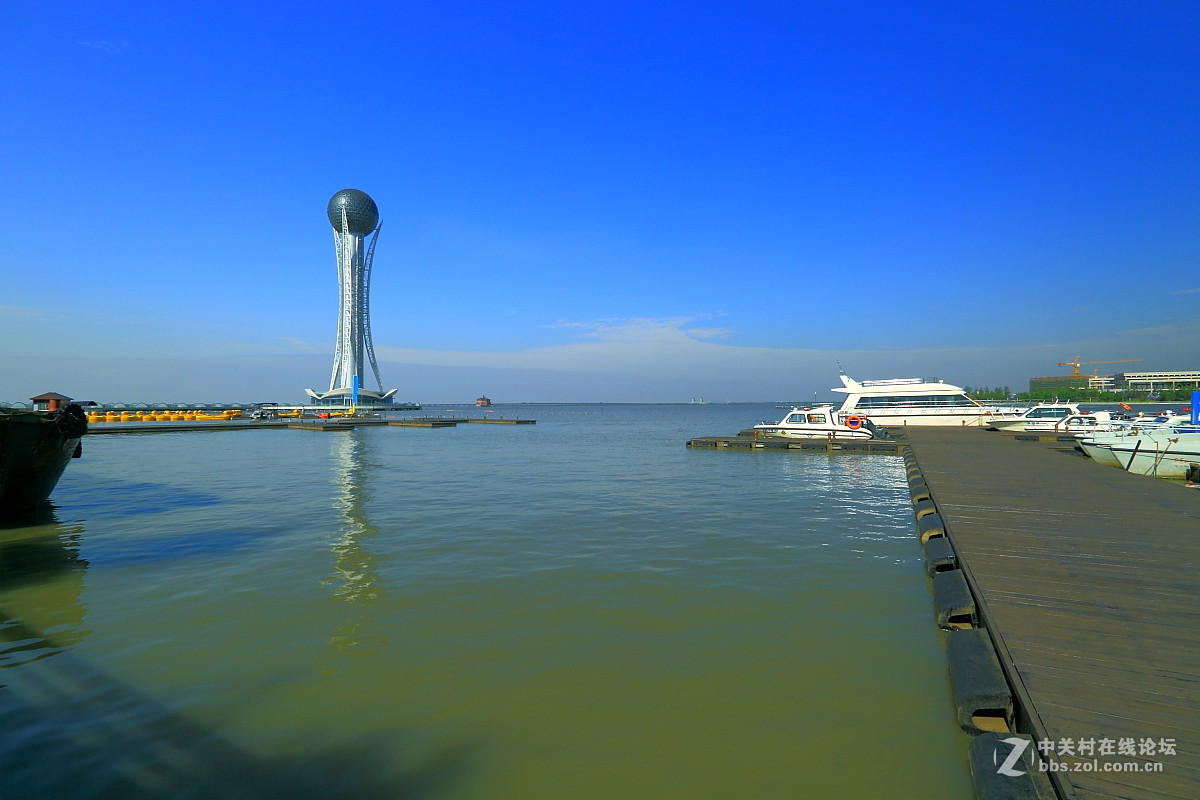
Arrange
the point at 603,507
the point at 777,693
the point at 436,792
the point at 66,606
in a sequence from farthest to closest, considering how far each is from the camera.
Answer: the point at 603,507
the point at 66,606
the point at 777,693
the point at 436,792

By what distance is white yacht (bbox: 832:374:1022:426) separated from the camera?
1512 inches

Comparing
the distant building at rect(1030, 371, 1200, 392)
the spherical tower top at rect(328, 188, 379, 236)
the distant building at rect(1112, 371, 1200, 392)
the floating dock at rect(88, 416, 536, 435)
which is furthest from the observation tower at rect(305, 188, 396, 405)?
the distant building at rect(1112, 371, 1200, 392)

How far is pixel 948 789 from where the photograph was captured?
414cm

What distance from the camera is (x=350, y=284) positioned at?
129750 mm

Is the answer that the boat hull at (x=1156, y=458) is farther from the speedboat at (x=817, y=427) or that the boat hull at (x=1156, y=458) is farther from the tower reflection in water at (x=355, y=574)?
the tower reflection in water at (x=355, y=574)

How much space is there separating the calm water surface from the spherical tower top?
132158 millimetres

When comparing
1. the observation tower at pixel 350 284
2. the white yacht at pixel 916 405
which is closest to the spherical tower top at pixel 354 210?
the observation tower at pixel 350 284

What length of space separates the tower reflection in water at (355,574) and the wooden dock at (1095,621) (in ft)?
19.8

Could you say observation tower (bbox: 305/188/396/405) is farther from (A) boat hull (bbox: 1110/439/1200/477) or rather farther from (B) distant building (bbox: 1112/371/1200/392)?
(B) distant building (bbox: 1112/371/1200/392)

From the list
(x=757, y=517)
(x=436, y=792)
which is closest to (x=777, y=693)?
(x=436, y=792)

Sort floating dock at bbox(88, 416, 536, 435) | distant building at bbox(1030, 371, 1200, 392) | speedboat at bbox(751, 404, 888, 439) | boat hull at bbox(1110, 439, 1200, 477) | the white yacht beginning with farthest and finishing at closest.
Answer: distant building at bbox(1030, 371, 1200, 392) → floating dock at bbox(88, 416, 536, 435) → the white yacht → speedboat at bbox(751, 404, 888, 439) → boat hull at bbox(1110, 439, 1200, 477)

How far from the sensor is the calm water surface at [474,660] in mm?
4312

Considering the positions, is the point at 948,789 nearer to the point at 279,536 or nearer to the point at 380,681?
the point at 380,681

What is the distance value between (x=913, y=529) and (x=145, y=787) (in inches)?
534
